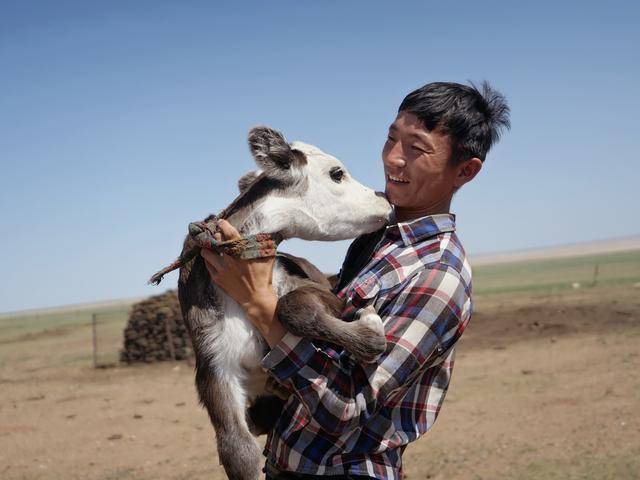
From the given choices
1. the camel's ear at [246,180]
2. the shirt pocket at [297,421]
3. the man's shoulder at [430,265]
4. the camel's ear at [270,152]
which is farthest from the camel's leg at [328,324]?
the camel's ear at [246,180]

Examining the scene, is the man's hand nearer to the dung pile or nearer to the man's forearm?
the man's forearm

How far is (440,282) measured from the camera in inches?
98.3

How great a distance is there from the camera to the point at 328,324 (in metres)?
2.57

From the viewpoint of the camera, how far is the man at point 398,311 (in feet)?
7.98

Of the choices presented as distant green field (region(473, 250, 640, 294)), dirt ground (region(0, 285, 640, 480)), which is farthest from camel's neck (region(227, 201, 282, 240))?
distant green field (region(473, 250, 640, 294))

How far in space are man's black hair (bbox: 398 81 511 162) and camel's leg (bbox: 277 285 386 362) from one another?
807 mm

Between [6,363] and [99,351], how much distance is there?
3461mm

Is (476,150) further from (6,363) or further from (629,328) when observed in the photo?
(6,363)

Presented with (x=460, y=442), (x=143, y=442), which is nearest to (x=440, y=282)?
(x=460, y=442)

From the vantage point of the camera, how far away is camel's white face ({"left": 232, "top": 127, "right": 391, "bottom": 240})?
318 cm

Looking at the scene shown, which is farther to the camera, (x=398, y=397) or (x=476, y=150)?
(x=476, y=150)

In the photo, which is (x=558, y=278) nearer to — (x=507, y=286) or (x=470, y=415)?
(x=507, y=286)

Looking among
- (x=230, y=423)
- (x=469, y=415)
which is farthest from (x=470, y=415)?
(x=230, y=423)

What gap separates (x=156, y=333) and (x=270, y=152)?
18.9 m
